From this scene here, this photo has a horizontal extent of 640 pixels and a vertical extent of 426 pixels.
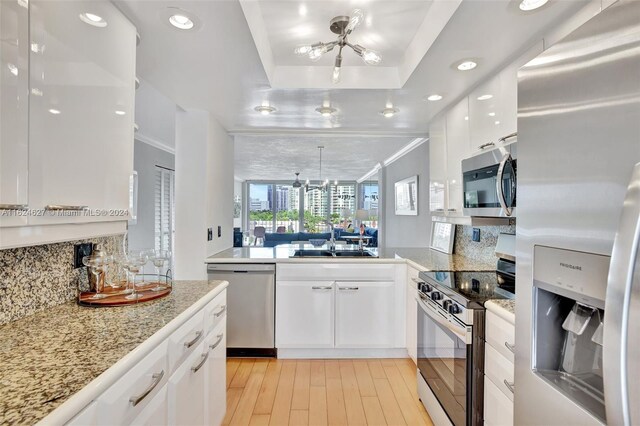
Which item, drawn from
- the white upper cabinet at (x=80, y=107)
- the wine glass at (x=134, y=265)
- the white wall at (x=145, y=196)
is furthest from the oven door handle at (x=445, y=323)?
the white wall at (x=145, y=196)

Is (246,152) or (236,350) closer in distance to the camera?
(236,350)

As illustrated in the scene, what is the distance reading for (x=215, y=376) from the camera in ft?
5.75

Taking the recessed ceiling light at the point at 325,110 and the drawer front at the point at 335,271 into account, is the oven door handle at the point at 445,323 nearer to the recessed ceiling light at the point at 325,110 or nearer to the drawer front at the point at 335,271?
the drawer front at the point at 335,271

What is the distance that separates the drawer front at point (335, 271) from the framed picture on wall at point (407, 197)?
2.01 metres

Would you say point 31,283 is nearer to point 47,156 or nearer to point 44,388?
point 47,156

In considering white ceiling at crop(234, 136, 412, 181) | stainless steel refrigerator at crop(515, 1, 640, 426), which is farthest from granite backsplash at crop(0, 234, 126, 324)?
white ceiling at crop(234, 136, 412, 181)

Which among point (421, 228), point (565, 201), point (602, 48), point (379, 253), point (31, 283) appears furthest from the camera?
point (421, 228)

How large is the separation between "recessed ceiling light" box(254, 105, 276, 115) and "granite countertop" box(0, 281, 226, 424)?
1.73m

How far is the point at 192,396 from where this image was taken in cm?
144

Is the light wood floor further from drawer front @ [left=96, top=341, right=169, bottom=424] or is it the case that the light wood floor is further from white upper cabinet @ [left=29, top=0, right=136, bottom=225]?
white upper cabinet @ [left=29, top=0, right=136, bottom=225]

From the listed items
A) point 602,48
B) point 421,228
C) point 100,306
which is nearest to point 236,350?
point 100,306

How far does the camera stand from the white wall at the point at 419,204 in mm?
4449

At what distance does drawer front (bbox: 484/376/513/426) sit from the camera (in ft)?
4.47

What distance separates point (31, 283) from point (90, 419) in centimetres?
81
